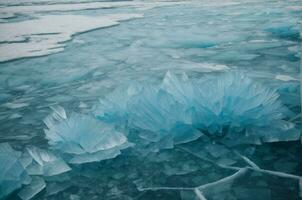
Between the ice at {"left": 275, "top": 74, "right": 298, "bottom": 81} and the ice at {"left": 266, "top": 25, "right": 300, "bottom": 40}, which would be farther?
the ice at {"left": 266, "top": 25, "right": 300, "bottom": 40}

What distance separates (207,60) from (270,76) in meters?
0.58

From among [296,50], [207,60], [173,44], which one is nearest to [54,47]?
[173,44]

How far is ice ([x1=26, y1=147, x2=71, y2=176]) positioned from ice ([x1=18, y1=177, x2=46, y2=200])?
3 cm

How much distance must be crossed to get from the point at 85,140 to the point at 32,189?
0.59 ft

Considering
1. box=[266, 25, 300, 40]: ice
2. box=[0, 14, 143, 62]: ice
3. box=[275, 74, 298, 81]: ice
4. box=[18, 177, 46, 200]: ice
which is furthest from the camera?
box=[266, 25, 300, 40]: ice

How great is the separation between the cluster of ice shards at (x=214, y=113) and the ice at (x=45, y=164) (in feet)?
0.78

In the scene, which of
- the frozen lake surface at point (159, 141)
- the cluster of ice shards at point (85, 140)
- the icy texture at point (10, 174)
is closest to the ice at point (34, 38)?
the frozen lake surface at point (159, 141)

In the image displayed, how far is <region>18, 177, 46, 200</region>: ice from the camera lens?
699mm

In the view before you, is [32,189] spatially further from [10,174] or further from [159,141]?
[159,141]

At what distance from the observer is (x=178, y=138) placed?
905 mm

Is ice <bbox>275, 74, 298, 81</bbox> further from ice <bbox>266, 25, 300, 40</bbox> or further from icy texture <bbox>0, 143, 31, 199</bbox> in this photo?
ice <bbox>266, 25, 300, 40</bbox>

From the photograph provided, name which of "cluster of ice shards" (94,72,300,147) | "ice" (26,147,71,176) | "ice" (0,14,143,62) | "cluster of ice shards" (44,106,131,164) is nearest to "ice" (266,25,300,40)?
"ice" (0,14,143,62)

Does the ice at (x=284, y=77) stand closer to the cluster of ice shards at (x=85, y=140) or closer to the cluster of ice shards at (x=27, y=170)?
the cluster of ice shards at (x=85, y=140)

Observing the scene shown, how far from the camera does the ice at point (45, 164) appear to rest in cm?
78
